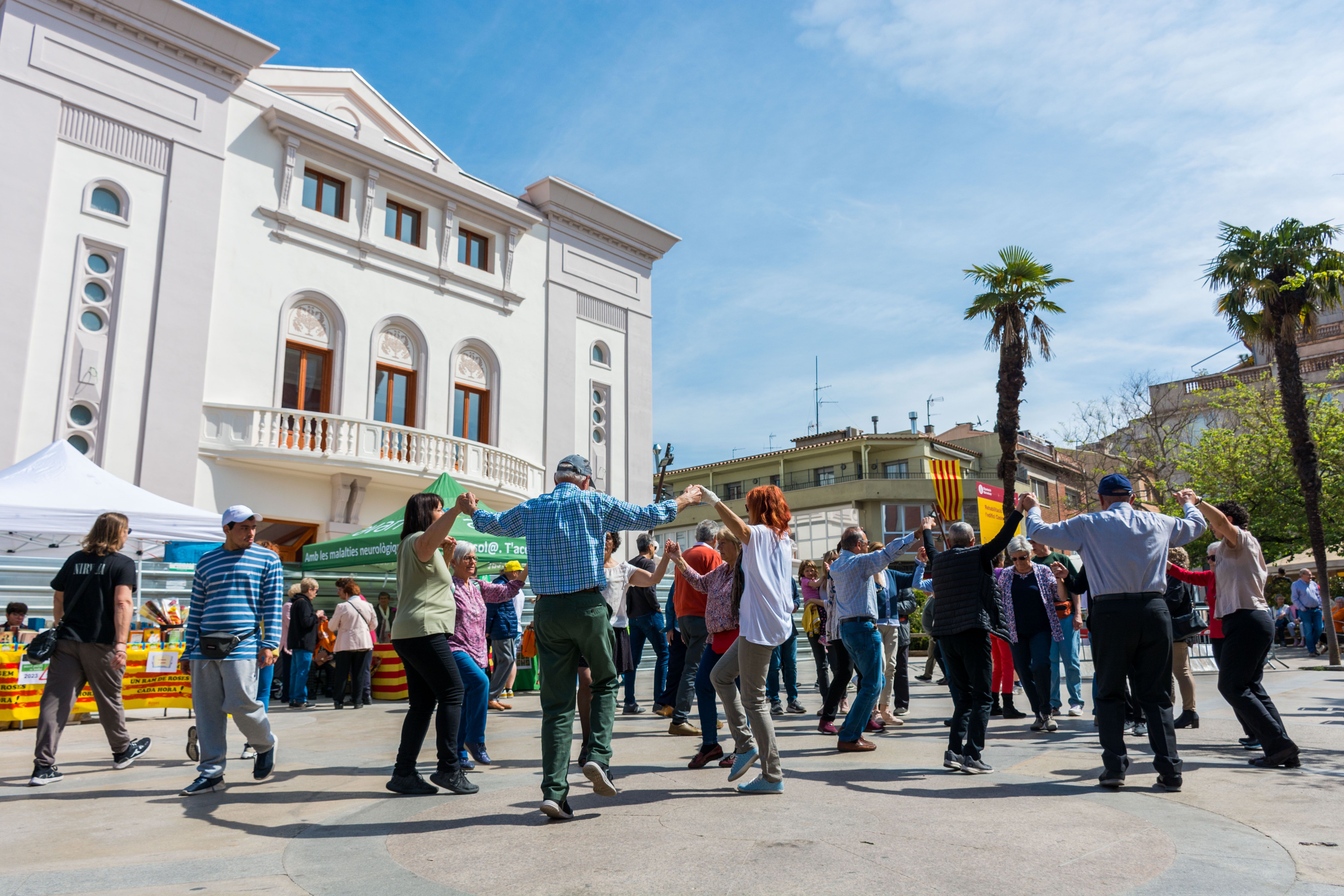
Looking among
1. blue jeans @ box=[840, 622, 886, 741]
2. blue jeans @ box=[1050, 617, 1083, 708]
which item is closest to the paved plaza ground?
blue jeans @ box=[840, 622, 886, 741]

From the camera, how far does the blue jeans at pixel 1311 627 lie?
20.6 metres

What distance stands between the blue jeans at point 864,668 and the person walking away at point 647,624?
3.15 m

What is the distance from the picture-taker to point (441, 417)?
21.3m

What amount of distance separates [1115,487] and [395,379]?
17941mm

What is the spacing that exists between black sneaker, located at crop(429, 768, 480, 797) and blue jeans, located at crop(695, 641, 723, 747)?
167 centimetres

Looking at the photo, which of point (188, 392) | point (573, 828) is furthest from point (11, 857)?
point (188, 392)

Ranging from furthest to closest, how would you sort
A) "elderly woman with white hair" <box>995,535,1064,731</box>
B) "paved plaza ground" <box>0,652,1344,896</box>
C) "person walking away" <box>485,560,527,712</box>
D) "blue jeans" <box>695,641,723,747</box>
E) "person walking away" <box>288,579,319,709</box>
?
"person walking away" <box>288,579,319,709</box> < "person walking away" <box>485,560,527,712</box> < "elderly woman with white hair" <box>995,535,1064,731</box> < "blue jeans" <box>695,641,723,747</box> < "paved plaza ground" <box>0,652,1344,896</box>

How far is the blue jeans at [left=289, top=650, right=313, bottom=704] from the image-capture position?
39.8 ft

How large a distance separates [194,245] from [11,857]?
53.0 ft

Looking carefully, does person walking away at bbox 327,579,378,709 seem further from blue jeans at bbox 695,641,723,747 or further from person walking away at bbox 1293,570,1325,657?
person walking away at bbox 1293,570,1325,657

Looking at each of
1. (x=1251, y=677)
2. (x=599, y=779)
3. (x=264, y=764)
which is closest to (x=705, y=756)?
(x=599, y=779)

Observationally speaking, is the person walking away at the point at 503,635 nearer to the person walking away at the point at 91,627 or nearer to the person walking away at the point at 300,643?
the person walking away at the point at 300,643

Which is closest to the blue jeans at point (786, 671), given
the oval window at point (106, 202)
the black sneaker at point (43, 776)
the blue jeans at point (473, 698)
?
the blue jeans at point (473, 698)

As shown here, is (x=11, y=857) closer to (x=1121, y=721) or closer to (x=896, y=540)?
(x=896, y=540)
